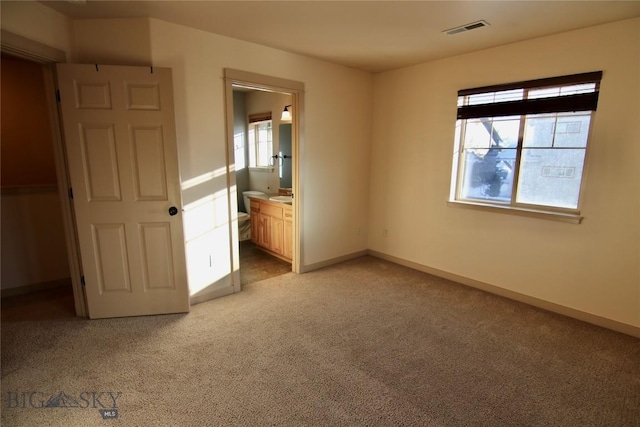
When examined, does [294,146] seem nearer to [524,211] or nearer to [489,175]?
[489,175]

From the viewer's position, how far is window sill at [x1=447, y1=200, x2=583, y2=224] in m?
2.97

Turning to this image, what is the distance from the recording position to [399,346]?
2.57 metres

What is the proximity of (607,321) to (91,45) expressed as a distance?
5.08 meters

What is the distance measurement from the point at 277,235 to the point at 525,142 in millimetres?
3142

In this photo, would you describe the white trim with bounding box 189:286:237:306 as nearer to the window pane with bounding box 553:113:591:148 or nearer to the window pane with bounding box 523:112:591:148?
the window pane with bounding box 523:112:591:148

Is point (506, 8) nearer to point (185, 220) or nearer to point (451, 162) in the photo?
point (451, 162)

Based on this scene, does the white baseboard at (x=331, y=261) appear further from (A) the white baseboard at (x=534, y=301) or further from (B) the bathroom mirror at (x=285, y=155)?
(B) the bathroom mirror at (x=285, y=155)

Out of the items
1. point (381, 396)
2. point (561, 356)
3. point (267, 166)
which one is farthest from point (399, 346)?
point (267, 166)

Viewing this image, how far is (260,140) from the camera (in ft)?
19.1

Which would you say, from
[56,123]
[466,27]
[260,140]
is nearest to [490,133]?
[466,27]

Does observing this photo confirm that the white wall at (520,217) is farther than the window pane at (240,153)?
No

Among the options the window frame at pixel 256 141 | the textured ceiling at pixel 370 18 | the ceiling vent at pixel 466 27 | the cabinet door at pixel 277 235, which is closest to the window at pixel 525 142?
the textured ceiling at pixel 370 18

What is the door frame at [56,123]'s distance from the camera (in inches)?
89.0

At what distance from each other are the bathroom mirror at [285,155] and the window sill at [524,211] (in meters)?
2.43
